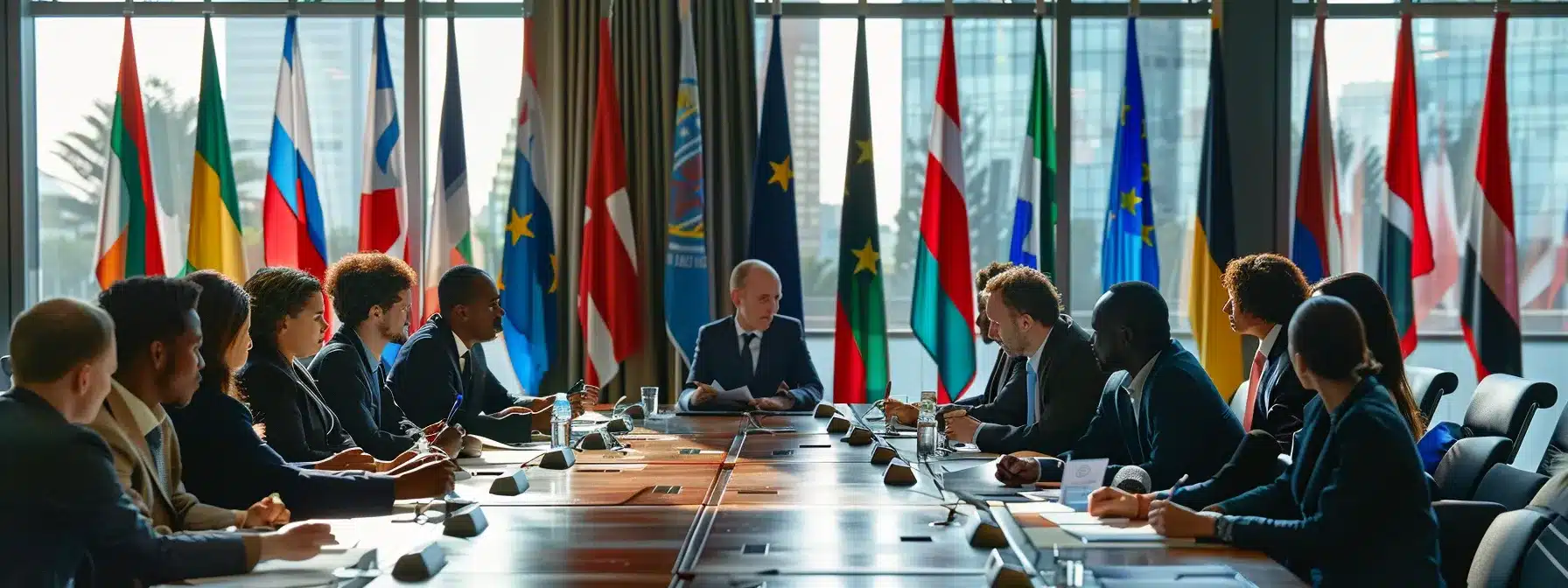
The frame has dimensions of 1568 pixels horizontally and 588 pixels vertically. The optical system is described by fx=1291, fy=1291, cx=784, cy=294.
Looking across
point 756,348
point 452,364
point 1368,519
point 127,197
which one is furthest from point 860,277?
point 1368,519

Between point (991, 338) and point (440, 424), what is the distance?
2.10 meters

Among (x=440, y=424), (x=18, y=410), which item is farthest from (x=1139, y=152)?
(x=18, y=410)

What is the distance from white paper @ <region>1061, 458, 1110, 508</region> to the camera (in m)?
2.90

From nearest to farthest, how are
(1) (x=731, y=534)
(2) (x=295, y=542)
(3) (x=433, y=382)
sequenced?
(2) (x=295, y=542)
(1) (x=731, y=534)
(3) (x=433, y=382)

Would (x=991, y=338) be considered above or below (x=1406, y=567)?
above

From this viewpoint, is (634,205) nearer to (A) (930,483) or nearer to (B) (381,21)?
(B) (381,21)

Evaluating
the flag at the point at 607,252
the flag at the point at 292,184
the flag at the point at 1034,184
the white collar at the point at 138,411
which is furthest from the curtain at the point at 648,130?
the white collar at the point at 138,411

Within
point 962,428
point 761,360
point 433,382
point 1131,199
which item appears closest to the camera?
point 962,428

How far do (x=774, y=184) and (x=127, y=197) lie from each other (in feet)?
11.7

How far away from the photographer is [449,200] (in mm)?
7066

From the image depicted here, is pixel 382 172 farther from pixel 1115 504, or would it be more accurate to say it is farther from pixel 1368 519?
pixel 1368 519

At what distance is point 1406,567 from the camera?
2.39m

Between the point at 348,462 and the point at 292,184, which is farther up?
the point at 292,184

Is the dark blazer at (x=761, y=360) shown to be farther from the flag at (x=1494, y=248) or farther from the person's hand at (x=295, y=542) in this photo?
the flag at (x=1494, y=248)
